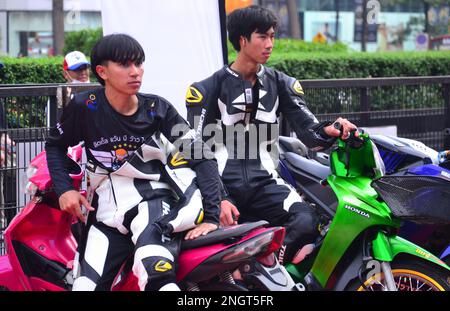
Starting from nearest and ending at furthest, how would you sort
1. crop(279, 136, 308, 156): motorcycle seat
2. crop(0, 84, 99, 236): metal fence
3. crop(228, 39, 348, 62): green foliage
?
crop(279, 136, 308, 156): motorcycle seat
crop(0, 84, 99, 236): metal fence
crop(228, 39, 348, 62): green foliage

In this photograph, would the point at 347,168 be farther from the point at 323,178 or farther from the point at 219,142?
the point at 219,142

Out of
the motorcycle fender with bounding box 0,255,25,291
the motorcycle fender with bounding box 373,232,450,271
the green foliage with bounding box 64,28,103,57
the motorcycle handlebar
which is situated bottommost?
the motorcycle fender with bounding box 0,255,25,291

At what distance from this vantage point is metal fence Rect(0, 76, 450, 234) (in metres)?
6.01

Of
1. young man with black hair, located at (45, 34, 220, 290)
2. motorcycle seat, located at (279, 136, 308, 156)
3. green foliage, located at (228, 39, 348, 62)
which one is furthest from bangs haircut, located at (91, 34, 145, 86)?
green foliage, located at (228, 39, 348, 62)

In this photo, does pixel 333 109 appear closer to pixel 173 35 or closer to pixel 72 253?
pixel 173 35

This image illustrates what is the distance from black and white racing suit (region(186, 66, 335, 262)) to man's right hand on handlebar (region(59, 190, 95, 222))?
902mm

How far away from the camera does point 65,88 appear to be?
247 inches

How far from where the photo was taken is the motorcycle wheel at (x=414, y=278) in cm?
444

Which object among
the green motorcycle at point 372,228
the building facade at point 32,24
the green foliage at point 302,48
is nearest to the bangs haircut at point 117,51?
the green motorcycle at point 372,228

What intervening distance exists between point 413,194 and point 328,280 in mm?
666

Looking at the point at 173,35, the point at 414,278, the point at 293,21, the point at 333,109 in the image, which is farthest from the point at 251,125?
the point at 293,21

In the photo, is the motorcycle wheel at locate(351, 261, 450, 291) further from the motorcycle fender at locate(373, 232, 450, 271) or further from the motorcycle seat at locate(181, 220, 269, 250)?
the motorcycle seat at locate(181, 220, 269, 250)

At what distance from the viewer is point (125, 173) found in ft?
13.9

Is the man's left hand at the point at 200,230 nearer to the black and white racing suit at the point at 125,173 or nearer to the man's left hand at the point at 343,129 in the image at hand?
the black and white racing suit at the point at 125,173
